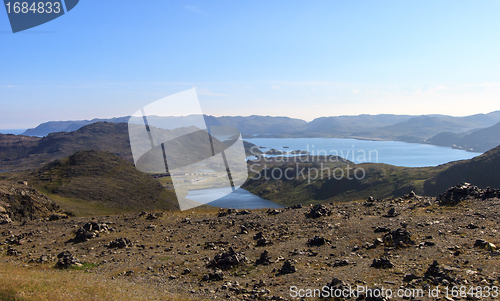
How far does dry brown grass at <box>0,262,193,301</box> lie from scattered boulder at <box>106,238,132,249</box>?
185 inches

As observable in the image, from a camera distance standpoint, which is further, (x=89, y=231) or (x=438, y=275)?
(x=89, y=231)

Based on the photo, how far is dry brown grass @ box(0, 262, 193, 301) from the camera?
35.5 feet

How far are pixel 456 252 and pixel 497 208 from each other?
9.84 metres

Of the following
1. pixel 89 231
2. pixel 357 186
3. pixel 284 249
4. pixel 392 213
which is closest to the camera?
pixel 284 249

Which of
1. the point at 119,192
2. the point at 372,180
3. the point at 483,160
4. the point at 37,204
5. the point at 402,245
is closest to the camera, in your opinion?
the point at 402,245

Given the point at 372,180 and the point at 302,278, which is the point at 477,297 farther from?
the point at 372,180

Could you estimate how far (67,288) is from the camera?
462 inches

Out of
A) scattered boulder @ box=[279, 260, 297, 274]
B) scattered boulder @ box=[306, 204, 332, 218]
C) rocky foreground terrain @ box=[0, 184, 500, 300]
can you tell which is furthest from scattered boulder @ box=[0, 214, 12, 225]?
scattered boulder @ box=[306, 204, 332, 218]

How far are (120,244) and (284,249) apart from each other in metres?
12.1

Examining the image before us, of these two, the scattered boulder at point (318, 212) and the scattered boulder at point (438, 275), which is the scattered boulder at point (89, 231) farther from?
the scattered boulder at point (438, 275)

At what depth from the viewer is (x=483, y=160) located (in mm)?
121125

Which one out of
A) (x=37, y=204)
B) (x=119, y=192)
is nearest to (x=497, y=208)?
(x=37, y=204)

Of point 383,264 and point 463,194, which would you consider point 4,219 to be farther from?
point 463,194

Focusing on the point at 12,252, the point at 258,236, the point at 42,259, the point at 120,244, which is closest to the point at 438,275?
the point at 258,236
